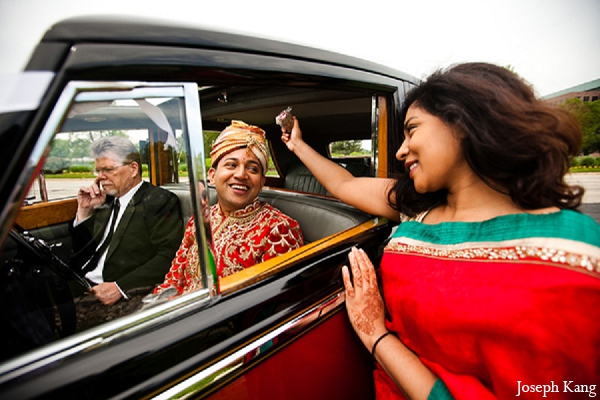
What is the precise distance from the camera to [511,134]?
1.05m

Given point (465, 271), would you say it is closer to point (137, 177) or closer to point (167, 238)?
point (167, 238)

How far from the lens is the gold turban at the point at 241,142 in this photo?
1739 mm

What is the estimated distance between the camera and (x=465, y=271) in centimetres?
101

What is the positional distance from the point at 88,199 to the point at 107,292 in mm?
813

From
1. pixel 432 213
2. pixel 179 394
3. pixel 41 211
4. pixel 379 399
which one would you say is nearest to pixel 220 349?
pixel 179 394

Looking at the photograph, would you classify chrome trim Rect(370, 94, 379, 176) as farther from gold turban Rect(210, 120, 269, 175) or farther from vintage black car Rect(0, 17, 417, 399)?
gold turban Rect(210, 120, 269, 175)

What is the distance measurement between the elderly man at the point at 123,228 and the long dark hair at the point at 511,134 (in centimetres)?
134

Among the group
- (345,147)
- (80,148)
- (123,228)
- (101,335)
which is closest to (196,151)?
(101,335)

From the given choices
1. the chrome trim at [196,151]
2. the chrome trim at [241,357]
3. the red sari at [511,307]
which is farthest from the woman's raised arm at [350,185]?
the chrome trim at [196,151]

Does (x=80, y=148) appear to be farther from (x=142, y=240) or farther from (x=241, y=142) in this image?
(x=241, y=142)

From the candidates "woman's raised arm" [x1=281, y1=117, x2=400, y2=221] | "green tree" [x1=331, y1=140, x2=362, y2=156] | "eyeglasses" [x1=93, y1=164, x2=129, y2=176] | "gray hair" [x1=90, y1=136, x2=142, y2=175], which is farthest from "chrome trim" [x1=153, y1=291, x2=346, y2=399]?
"green tree" [x1=331, y1=140, x2=362, y2=156]

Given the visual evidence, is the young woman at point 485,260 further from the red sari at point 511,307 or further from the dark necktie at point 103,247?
the dark necktie at point 103,247

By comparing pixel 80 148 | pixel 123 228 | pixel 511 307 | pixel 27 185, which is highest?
pixel 80 148

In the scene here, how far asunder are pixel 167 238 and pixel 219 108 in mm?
1377
